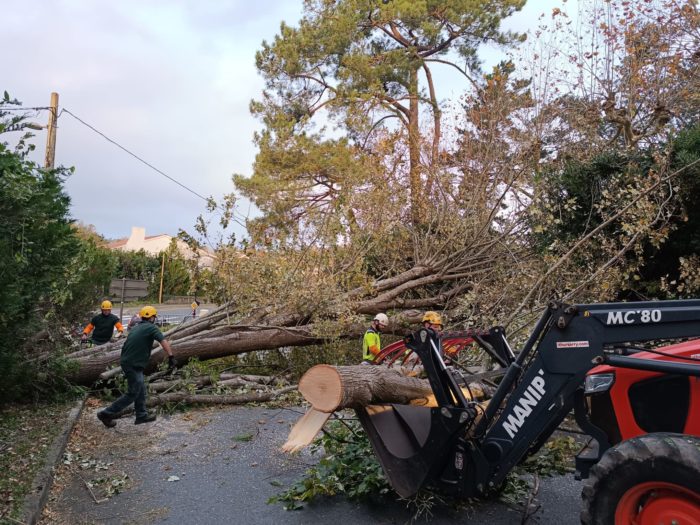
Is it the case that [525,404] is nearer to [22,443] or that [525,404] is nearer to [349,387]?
[349,387]

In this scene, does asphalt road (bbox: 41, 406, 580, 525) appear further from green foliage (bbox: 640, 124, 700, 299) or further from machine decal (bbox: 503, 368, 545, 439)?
green foliage (bbox: 640, 124, 700, 299)

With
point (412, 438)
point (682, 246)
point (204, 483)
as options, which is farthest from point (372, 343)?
point (682, 246)

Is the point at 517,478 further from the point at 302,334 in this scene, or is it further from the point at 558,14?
the point at 558,14

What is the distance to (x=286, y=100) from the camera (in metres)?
19.1

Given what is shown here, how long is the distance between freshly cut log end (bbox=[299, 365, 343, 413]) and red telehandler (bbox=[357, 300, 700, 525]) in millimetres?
385

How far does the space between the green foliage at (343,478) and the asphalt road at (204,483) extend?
80mm

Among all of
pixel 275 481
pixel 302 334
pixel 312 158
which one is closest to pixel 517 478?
pixel 275 481

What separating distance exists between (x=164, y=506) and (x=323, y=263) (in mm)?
5516

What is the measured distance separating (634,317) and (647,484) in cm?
85

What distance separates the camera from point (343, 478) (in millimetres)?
4508

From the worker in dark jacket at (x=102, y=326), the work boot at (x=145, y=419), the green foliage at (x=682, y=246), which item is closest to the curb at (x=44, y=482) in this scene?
the work boot at (x=145, y=419)

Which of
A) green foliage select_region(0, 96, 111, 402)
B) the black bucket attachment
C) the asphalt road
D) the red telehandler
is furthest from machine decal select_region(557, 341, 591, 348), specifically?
green foliage select_region(0, 96, 111, 402)

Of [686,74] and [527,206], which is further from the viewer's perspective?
[686,74]

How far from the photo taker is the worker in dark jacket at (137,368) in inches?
272
